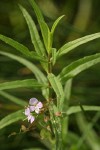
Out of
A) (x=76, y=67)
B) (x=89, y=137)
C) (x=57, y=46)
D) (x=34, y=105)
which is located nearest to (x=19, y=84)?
(x=34, y=105)

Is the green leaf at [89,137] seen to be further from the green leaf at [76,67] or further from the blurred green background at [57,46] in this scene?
the green leaf at [76,67]

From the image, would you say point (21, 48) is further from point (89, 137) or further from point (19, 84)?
point (89, 137)

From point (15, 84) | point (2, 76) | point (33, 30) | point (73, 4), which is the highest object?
point (73, 4)

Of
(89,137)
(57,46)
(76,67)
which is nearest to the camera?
(76,67)

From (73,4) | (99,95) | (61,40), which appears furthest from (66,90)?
(73,4)

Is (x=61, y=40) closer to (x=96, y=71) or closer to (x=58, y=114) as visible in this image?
(x=96, y=71)

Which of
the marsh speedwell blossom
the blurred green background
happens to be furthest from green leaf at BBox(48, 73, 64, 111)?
the blurred green background
